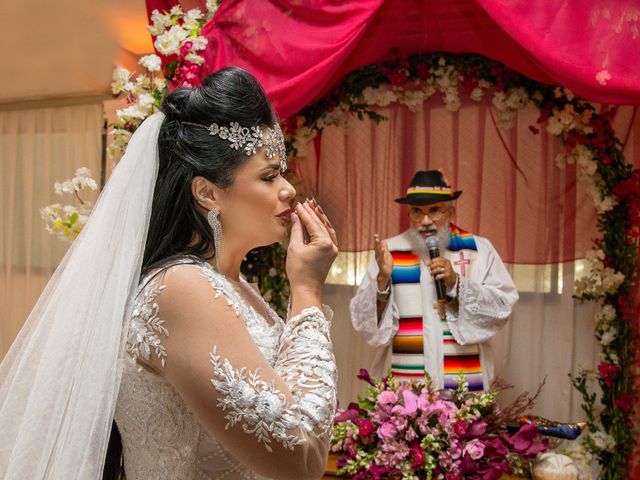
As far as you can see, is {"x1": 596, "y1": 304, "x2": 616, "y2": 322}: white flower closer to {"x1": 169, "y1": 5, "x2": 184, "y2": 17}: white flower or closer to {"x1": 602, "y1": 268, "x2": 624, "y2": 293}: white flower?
{"x1": 602, "y1": 268, "x2": 624, "y2": 293}: white flower

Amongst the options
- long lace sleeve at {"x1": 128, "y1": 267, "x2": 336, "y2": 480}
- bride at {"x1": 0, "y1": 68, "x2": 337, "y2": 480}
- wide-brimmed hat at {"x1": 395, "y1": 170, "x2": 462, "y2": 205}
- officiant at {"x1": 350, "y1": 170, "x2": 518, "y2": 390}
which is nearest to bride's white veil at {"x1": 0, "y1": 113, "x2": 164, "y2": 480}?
bride at {"x1": 0, "y1": 68, "x2": 337, "y2": 480}

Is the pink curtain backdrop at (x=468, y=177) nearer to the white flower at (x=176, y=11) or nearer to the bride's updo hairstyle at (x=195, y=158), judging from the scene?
the white flower at (x=176, y=11)

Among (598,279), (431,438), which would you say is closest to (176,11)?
(431,438)

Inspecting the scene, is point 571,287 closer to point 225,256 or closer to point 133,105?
point 133,105

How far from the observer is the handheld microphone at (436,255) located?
11.8ft

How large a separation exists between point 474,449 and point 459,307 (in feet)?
3.35

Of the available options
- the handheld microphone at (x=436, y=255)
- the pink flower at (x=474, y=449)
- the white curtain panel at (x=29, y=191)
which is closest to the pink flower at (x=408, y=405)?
the pink flower at (x=474, y=449)

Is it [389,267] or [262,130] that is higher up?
[262,130]

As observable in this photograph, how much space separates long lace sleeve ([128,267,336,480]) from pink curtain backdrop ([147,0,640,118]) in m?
2.13

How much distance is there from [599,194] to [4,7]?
3991 millimetres

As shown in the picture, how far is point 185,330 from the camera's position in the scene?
1.24 m

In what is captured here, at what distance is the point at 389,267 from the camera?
3.84 metres

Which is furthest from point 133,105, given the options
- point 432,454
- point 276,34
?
point 432,454

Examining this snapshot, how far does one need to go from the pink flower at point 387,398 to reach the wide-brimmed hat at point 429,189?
116cm
